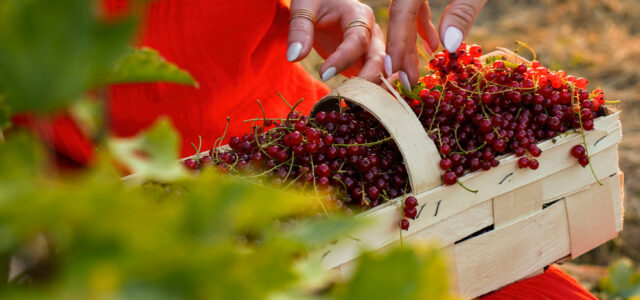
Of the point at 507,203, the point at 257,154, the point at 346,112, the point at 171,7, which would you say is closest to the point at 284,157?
the point at 257,154

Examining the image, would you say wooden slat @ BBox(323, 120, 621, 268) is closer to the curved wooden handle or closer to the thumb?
the curved wooden handle

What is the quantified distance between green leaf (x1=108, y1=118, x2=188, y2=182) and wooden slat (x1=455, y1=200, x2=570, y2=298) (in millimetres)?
646

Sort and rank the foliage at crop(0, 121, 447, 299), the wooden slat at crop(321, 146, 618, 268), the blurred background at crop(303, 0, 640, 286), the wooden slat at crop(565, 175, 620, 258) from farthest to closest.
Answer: the blurred background at crop(303, 0, 640, 286), the wooden slat at crop(565, 175, 620, 258), the wooden slat at crop(321, 146, 618, 268), the foliage at crop(0, 121, 447, 299)

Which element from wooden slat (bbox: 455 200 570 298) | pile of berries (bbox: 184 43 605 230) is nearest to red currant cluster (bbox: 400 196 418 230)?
pile of berries (bbox: 184 43 605 230)

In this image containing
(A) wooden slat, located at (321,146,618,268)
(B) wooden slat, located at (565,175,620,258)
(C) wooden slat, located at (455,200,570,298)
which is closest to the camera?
(A) wooden slat, located at (321,146,618,268)

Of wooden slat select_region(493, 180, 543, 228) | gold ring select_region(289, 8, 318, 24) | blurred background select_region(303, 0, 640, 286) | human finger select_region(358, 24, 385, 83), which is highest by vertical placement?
blurred background select_region(303, 0, 640, 286)

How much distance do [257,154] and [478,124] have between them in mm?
295

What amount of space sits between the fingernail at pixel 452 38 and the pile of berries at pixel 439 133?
1cm

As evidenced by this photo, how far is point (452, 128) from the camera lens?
2.74 ft

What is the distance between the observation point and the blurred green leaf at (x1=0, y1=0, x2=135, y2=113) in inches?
5.6

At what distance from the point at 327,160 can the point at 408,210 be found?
12 centimetres

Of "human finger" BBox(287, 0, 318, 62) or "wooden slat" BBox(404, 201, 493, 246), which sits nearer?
"wooden slat" BBox(404, 201, 493, 246)

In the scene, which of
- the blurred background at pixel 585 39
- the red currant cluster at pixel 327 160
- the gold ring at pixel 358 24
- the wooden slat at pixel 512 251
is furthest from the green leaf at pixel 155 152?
the blurred background at pixel 585 39

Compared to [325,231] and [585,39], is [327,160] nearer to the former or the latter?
[325,231]
